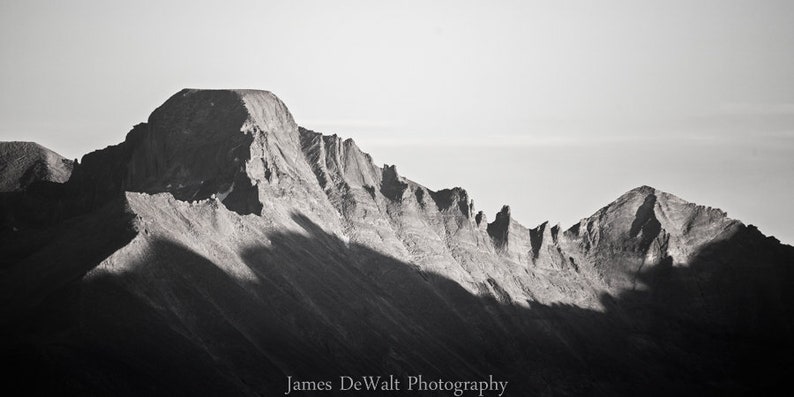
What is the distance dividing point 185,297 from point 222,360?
1510 centimetres

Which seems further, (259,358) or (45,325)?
(259,358)

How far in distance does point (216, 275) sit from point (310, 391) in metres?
25.5

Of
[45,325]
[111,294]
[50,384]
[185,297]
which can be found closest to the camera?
[50,384]

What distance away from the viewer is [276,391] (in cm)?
17575

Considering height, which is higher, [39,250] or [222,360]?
[39,250]

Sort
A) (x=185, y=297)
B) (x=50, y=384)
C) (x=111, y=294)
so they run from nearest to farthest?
(x=50, y=384) < (x=111, y=294) < (x=185, y=297)

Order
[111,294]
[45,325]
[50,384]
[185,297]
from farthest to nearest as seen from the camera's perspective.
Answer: [185,297]
[111,294]
[45,325]
[50,384]

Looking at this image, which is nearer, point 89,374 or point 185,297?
point 89,374

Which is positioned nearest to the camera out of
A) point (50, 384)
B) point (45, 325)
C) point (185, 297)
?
point (50, 384)

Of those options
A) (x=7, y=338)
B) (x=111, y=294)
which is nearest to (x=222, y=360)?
(x=111, y=294)

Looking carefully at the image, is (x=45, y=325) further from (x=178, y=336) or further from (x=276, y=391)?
(x=276, y=391)

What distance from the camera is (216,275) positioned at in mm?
196625

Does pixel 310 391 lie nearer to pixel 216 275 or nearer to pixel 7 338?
pixel 216 275

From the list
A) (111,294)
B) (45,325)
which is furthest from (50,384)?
(111,294)
